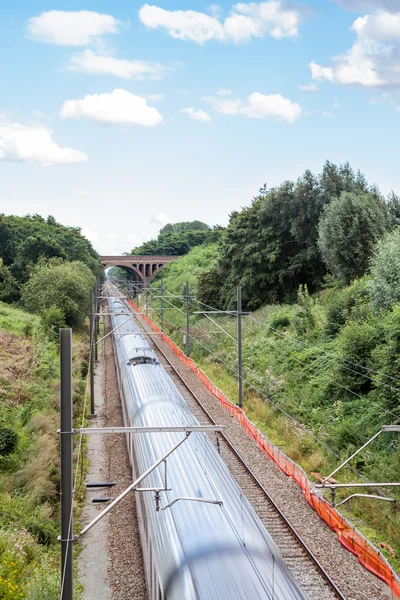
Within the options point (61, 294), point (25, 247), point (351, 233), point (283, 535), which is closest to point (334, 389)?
point (283, 535)

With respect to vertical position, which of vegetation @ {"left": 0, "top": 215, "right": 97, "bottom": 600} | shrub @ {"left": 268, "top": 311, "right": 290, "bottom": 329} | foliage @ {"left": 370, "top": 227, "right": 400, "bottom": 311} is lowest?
vegetation @ {"left": 0, "top": 215, "right": 97, "bottom": 600}

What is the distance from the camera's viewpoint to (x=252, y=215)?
4331 centimetres

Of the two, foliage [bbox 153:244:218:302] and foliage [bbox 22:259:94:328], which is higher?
foliage [bbox 153:244:218:302]

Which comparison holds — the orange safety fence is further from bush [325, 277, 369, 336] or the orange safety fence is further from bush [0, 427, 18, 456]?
bush [0, 427, 18, 456]

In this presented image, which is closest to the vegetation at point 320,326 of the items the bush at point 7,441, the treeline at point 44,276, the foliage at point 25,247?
the bush at point 7,441

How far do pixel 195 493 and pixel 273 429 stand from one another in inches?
491

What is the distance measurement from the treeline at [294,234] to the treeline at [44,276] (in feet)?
38.6

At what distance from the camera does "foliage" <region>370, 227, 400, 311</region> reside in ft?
69.4

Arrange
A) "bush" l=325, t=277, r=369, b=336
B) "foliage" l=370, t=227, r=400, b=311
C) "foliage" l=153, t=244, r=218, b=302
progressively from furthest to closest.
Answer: "foliage" l=153, t=244, r=218, b=302
"bush" l=325, t=277, r=369, b=336
"foliage" l=370, t=227, r=400, b=311

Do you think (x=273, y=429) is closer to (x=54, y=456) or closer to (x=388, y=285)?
(x=388, y=285)

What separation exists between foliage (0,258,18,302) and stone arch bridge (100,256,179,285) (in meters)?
46.9

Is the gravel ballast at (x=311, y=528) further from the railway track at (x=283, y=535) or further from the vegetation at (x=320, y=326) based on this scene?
the vegetation at (x=320, y=326)

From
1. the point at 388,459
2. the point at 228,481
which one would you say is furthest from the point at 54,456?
the point at 388,459

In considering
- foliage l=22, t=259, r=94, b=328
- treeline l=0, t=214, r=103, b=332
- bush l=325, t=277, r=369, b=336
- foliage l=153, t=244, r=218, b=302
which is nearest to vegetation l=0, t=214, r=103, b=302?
treeline l=0, t=214, r=103, b=332
